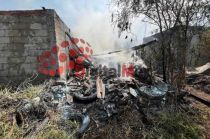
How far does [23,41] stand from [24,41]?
31mm

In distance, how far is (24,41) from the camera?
338 inches

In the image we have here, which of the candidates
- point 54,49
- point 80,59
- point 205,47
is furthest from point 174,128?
point 205,47

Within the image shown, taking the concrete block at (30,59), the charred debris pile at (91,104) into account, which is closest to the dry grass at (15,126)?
the charred debris pile at (91,104)

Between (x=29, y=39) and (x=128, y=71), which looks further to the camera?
(x=128, y=71)

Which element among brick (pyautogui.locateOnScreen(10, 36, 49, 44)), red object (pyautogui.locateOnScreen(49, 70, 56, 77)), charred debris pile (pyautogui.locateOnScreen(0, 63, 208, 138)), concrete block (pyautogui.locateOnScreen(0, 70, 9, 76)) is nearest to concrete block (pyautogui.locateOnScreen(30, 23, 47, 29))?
brick (pyautogui.locateOnScreen(10, 36, 49, 44))

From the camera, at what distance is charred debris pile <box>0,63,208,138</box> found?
233 inches

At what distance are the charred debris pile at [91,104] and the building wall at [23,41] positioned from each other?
108 cm

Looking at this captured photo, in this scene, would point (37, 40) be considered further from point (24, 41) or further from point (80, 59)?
point (80, 59)

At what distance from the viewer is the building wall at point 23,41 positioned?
27.9ft

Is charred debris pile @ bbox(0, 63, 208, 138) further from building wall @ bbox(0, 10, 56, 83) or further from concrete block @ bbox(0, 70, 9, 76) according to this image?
concrete block @ bbox(0, 70, 9, 76)

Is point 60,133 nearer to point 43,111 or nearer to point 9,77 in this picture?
point 43,111

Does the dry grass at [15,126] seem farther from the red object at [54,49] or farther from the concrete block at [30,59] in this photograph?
the red object at [54,49]

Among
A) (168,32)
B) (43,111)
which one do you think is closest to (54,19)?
(43,111)

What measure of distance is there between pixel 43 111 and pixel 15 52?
3.17 m
